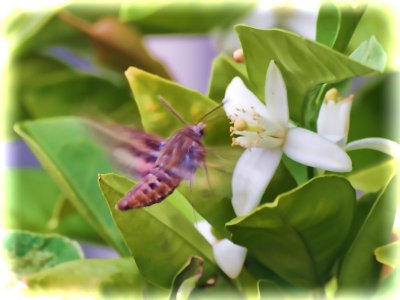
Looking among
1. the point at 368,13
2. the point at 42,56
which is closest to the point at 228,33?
the point at 42,56

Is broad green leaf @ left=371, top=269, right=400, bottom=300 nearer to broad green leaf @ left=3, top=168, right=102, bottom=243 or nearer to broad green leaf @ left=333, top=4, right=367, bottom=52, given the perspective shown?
broad green leaf @ left=333, top=4, right=367, bottom=52

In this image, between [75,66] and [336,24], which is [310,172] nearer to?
[336,24]

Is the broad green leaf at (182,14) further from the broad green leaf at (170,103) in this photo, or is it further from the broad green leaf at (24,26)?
the broad green leaf at (170,103)

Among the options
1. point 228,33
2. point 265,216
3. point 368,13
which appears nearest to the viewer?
point 265,216

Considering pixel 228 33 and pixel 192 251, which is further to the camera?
pixel 228 33

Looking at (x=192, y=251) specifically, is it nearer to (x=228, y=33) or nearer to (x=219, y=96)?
(x=219, y=96)

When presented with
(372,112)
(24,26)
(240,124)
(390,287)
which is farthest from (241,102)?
(24,26)
